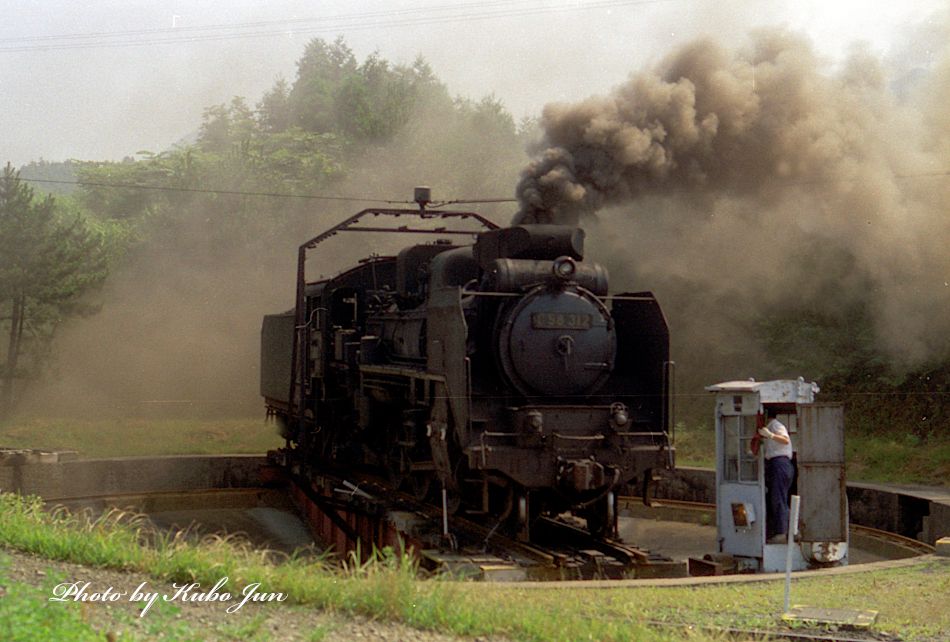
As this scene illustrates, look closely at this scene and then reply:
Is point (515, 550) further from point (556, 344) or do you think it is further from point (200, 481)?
point (200, 481)

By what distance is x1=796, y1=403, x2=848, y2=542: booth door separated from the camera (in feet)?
37.6

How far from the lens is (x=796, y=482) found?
39.4ft

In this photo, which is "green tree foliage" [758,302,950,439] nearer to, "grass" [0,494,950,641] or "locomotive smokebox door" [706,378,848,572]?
"locomotive smokebox door" [706,378,848,572]

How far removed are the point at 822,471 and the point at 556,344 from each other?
3.06 m

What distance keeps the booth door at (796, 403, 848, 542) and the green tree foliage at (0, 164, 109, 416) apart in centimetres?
2536

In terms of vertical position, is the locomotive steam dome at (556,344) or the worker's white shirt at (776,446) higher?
the locomotive steam dome at (556,344)

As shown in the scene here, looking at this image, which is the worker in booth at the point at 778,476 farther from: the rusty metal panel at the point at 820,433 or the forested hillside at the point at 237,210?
the forested hillside at the point at 237,210

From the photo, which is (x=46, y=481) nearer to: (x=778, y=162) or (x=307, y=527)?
(x=307, y=527)

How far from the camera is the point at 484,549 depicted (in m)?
11.3

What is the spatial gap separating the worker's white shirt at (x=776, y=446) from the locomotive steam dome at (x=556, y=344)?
1895 mm

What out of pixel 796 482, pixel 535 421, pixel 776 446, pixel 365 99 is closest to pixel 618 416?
pixel 535 421

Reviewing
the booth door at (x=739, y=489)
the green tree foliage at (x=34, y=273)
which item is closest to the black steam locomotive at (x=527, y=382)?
the booth door at (x=739, y=489)

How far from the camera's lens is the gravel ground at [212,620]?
6.25m

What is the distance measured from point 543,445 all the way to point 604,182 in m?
5.11
